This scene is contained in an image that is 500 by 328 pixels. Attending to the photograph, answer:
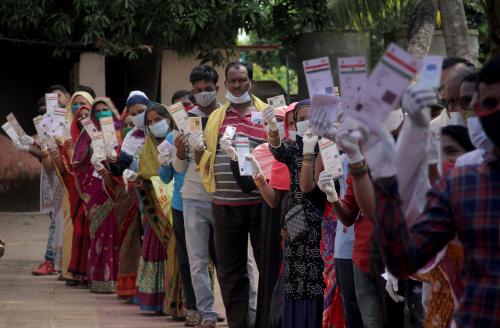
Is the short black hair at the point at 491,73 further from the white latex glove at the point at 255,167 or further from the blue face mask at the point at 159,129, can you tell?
the blue face mask at the point at 159,129

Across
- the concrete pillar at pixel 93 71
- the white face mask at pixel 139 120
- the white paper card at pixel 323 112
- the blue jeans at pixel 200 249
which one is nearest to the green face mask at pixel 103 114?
the white face mask at pixel 139 120

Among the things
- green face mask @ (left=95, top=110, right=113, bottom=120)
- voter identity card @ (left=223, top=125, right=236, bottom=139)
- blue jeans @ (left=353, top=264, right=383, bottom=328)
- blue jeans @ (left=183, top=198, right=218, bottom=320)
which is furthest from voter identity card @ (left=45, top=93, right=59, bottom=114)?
blue jeans @ (left=353, top=264, right=383, bottom=328)

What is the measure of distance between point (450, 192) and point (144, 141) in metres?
7.15

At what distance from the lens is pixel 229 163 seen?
876cm

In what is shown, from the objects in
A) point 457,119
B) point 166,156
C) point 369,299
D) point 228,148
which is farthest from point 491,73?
point 166,156

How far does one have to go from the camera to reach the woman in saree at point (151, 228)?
10.2 meters

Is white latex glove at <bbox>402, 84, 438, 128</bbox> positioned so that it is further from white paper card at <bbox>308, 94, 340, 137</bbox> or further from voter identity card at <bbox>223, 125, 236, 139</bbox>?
voter identity card at <bbox>223, 125, 236, 139</bbox>

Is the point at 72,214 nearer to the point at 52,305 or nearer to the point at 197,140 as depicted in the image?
the point at 52,305

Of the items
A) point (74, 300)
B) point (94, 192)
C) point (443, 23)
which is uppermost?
point (443, 23)

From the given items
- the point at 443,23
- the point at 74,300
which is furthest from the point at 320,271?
the point at 443,23

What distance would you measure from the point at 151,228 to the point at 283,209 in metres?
3.02

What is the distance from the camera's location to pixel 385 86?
3490mm

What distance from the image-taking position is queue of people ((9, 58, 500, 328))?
11.8 feet

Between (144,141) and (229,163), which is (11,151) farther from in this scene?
(229,163)
